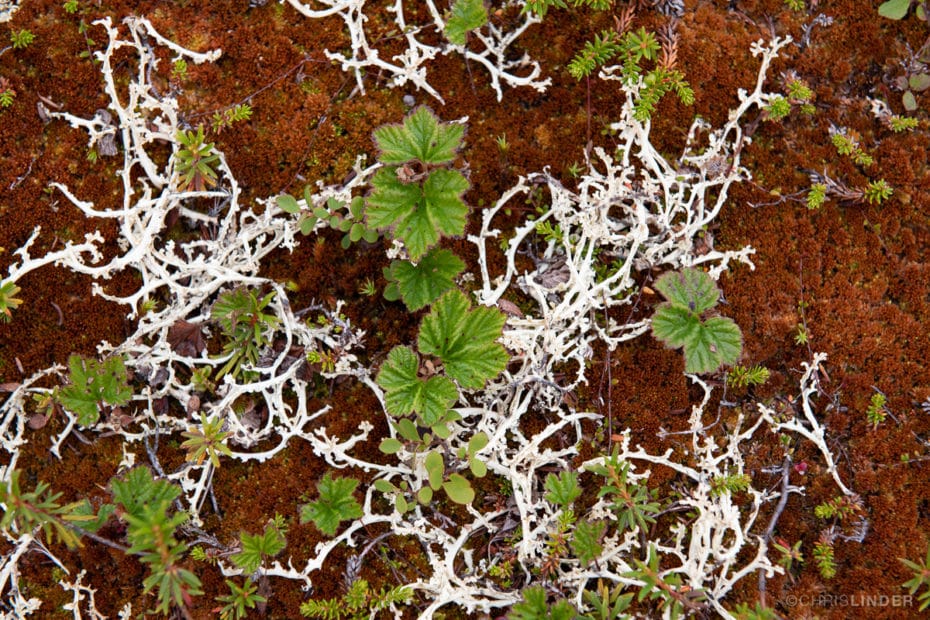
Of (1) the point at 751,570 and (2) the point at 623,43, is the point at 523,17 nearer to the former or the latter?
(2) the point at 623,43

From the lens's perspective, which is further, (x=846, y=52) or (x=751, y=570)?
(x=846, y=52)

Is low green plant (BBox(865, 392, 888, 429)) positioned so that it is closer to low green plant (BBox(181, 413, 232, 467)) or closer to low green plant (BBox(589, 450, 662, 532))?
low green plant (BBox(589, 450, 662, 532))

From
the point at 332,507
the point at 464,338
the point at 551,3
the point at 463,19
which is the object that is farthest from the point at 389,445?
the point at 551,3

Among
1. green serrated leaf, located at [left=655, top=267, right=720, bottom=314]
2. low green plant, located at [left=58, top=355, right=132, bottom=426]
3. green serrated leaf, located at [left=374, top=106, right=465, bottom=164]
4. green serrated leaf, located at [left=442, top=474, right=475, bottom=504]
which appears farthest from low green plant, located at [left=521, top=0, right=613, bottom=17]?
low green plant, located at [left=58, top=355, right=132, bottom=426]

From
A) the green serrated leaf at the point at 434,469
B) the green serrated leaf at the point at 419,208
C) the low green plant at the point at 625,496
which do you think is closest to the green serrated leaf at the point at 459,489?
the green serrated leaf at the point at 434,469

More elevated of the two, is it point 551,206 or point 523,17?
point 523,17

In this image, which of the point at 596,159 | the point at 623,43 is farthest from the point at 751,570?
the point at 623,43

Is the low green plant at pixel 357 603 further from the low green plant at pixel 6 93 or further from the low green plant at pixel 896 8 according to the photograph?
the low green plant at pixel 896 8

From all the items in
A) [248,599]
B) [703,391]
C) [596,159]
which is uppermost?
[596,159]
